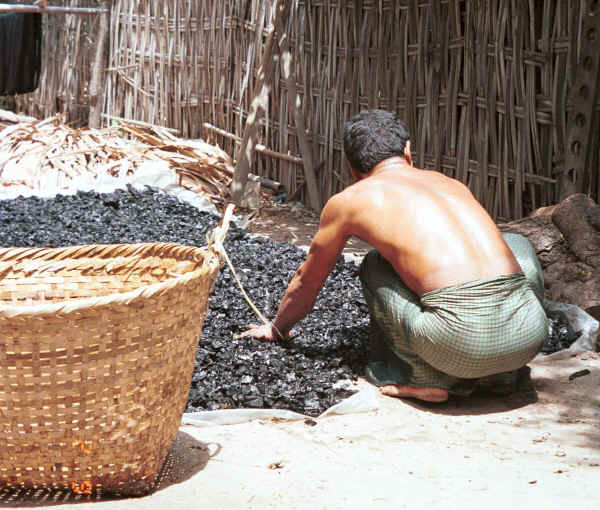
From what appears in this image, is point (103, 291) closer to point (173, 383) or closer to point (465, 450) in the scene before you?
point (173, 383)

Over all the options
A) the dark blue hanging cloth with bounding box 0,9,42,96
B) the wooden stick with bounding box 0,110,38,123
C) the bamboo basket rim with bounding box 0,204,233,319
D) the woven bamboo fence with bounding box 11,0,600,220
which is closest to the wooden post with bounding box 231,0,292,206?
the woven bamboo fence with bounding box 11,0,600,220

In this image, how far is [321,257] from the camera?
11.3 feet

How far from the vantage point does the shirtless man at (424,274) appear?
3.21 m

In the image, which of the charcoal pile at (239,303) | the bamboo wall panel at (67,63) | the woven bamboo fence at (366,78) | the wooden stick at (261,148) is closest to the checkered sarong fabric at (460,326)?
the charcoal pile at (239,303)

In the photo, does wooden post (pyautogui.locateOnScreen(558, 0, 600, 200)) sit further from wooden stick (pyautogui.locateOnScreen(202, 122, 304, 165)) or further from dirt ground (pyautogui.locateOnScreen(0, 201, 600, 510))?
wooden stick (pyautogui.locateOnScreen(202, 122, 304, 165))

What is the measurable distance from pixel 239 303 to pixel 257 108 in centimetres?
282

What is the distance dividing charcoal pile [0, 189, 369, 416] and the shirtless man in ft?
0.92

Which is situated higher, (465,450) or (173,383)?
(173,383)

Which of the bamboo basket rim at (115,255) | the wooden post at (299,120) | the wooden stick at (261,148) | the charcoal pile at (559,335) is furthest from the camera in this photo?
the wooden stick at (261,148)

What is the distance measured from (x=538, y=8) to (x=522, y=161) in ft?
3.21

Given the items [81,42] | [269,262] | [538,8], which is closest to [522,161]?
[538,8]

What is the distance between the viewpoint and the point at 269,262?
506 cm

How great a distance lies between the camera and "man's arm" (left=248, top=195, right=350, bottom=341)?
3422 mm

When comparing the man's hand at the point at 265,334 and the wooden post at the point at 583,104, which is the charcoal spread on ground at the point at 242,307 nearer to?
the man's hand at the point at 265,334
